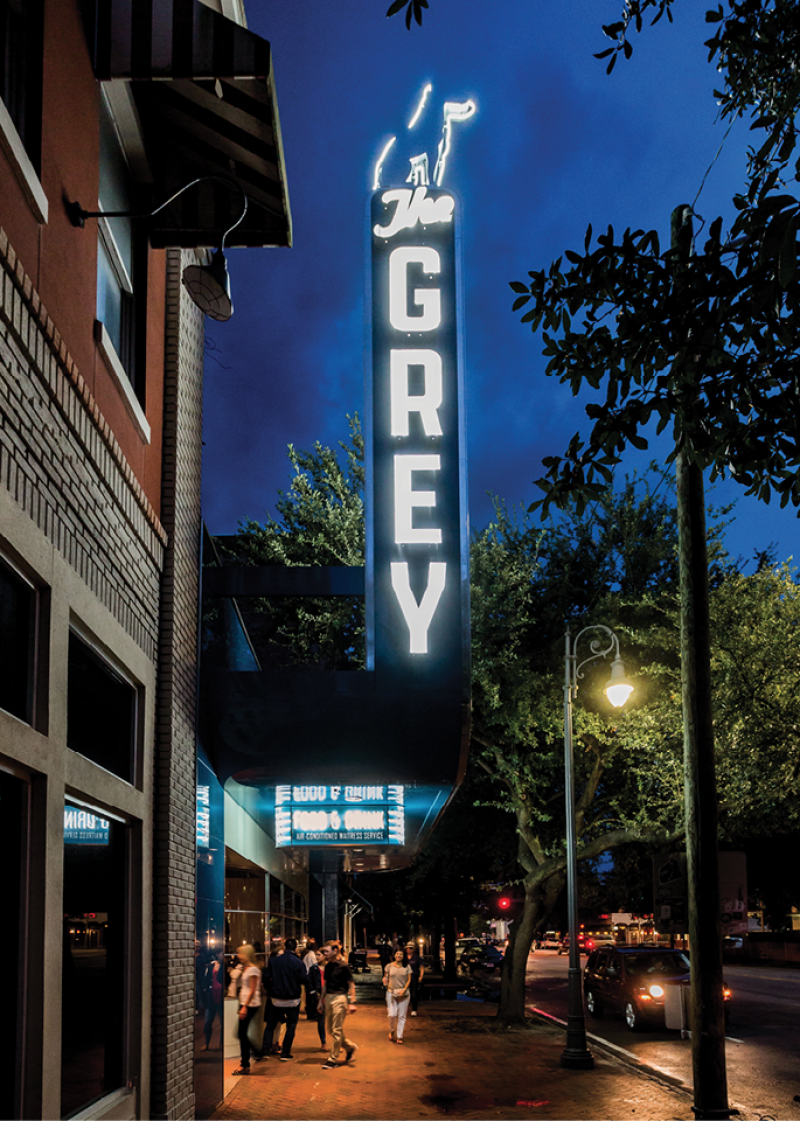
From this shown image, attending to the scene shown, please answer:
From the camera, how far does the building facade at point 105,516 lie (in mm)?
5043

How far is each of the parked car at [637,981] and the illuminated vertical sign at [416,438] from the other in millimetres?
14147

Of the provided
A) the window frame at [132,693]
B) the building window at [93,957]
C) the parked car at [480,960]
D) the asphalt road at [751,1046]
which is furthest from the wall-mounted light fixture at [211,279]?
the parked car at [480,960]

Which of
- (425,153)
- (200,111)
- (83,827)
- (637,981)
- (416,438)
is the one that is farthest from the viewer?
(637,981)

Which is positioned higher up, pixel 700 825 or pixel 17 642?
pixel 17 642

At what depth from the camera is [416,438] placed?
1136cm

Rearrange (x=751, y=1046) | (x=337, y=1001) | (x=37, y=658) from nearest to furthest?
(x=37, y=658), (x=337, y=1001), (x=751, y=1046)

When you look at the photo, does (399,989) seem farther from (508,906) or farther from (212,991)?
(212,991)

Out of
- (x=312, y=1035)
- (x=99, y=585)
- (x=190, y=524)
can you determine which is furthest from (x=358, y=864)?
(x=99, y=585)

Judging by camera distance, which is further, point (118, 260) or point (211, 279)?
point (118, 260)

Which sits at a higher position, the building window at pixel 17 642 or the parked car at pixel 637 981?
the building window at pixel 17 642

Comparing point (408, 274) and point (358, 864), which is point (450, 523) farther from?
point (358, 864)

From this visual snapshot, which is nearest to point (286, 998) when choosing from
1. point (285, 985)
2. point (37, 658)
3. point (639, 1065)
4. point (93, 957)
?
point (285, 985)

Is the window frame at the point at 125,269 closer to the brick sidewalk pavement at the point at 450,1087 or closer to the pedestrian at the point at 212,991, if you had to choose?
the pedestrian at the point at 212,991

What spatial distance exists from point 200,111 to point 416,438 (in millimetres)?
4518
